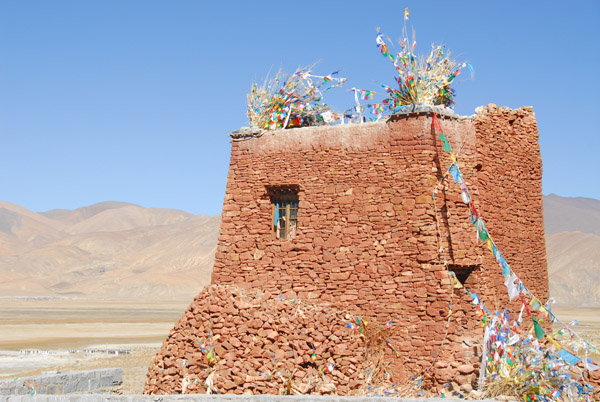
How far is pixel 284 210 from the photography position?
550 inches

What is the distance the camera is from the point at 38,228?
156 meters

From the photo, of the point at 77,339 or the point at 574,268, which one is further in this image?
the point at 574,268

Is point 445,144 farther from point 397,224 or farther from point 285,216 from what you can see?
point 285,216

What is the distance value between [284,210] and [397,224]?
225 cm

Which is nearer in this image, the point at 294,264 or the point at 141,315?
the point at 294,264

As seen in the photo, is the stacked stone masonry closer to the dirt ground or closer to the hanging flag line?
the hanging flag line

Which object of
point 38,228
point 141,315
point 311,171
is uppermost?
point 38,228

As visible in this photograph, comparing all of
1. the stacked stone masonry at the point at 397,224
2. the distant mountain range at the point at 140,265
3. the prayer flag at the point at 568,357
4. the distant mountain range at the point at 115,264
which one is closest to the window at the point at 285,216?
the stacked stone masonry at the point at 397,224

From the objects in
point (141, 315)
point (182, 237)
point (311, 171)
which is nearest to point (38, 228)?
point (182, 237)

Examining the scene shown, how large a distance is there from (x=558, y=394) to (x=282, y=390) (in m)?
3.82

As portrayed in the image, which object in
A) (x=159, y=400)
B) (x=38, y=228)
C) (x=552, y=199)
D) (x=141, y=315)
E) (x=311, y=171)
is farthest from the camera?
(x=552, y=199)

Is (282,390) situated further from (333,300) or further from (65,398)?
(65,398)

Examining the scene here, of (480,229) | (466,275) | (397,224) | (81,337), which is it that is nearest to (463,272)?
(466,275)

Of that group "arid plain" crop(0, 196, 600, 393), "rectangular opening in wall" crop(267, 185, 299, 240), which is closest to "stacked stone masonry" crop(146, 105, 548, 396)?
"rectangular opening in wall" crop(267, 185, 299, 240)
